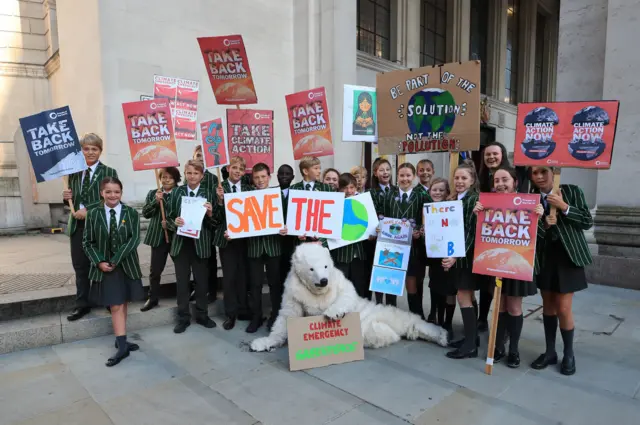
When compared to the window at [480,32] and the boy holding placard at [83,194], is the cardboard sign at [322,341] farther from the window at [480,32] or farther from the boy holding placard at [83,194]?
the window at [480,32]

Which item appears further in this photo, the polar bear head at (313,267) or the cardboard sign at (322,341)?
the polar bear head at (313,267)

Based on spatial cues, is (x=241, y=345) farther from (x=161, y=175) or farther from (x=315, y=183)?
(x=161, y=175)

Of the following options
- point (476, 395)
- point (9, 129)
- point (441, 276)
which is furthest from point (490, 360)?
point (9, 129)

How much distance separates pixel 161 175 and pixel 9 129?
9.27 metres

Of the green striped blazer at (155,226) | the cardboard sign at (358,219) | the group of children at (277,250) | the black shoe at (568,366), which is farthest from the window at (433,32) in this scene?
the black shoe at (568,366)

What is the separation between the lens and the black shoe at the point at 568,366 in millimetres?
3660

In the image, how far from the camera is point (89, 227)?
3.86 meters

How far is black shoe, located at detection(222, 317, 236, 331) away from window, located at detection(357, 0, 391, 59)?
1141cm

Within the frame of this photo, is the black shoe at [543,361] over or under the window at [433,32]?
under

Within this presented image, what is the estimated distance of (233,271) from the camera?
4.97m

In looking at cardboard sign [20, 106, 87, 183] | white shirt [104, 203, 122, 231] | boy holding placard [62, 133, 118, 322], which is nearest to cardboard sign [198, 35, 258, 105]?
boy holding placard [62, 133, 118, 322]

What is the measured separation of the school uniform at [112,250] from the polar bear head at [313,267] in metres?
1.62

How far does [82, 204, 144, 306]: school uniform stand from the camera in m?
3.86

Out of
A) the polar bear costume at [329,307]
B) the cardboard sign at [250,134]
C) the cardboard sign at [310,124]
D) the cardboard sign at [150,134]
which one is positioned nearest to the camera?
the polar bear costume at [329,307]
